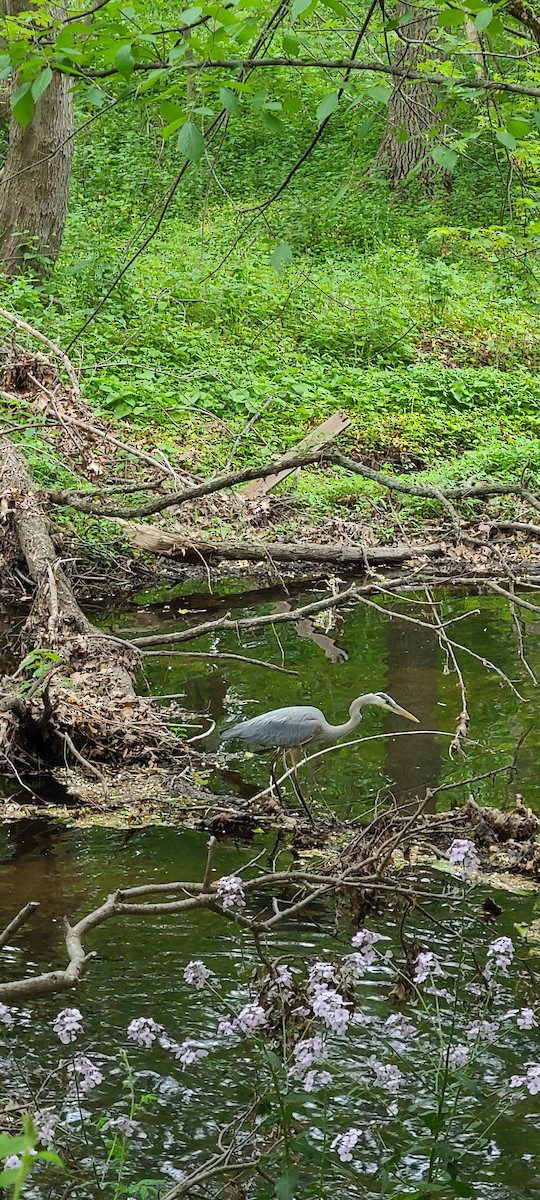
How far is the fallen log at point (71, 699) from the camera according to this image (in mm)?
5828

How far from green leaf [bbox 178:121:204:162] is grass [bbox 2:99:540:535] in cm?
614

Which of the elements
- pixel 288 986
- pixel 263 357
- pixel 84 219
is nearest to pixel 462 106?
pixel 288 986

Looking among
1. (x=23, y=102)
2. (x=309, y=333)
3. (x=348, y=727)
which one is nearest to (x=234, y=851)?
(x=348, y=727)

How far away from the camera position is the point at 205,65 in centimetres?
285

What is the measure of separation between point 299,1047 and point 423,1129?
1.09m

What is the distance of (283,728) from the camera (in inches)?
235

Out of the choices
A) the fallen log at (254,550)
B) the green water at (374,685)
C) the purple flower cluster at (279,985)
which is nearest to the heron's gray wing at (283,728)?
the green water at (374,685)

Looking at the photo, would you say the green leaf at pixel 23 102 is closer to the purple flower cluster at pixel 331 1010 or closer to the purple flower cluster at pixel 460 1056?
the purple flower cluster at pixel 331 1010

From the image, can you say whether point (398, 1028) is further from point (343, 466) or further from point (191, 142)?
point (343, 466)

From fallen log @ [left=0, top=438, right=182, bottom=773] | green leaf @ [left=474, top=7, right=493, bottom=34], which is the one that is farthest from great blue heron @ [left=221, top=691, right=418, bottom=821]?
green leaf @ [left=474, top=7, right=493, bottom=34]

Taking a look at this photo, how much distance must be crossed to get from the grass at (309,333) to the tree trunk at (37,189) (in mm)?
424

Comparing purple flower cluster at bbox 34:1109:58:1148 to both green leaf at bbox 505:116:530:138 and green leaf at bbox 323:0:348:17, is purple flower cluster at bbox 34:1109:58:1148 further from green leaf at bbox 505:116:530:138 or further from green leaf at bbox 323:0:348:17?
green leaf at bbox 323:0:348:17

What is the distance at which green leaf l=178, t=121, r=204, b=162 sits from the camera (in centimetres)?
259

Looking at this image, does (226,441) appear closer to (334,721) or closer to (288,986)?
(334,721)
